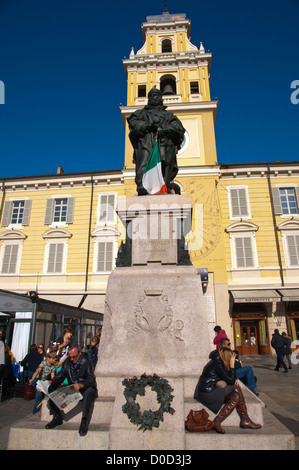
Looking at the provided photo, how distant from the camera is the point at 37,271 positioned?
21.2 m

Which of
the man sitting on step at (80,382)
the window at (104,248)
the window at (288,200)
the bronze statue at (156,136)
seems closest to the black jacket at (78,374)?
the man sitting on step at (80,382)

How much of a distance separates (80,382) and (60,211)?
20202 mm

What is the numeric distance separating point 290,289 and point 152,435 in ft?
57.2

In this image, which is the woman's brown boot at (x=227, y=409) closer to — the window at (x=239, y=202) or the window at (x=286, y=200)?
the window at (x=239, y=202)

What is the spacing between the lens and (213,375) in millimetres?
3801

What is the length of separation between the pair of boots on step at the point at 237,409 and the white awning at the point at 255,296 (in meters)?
15.0

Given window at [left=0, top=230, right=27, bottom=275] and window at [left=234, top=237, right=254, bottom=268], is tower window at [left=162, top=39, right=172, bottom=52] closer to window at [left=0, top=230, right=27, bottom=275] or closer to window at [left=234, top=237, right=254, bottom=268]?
window at [left=234, top=237, right=254, bottom=268]

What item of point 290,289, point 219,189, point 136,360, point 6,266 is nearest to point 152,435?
point 136,360

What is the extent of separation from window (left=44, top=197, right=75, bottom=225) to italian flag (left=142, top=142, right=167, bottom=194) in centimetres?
1730

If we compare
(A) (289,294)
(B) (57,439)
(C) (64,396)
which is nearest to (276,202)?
(A) (289,294)

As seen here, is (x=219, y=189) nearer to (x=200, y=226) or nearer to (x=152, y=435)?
(x=200, y=226)

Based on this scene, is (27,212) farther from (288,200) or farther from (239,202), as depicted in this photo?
(288,200)
